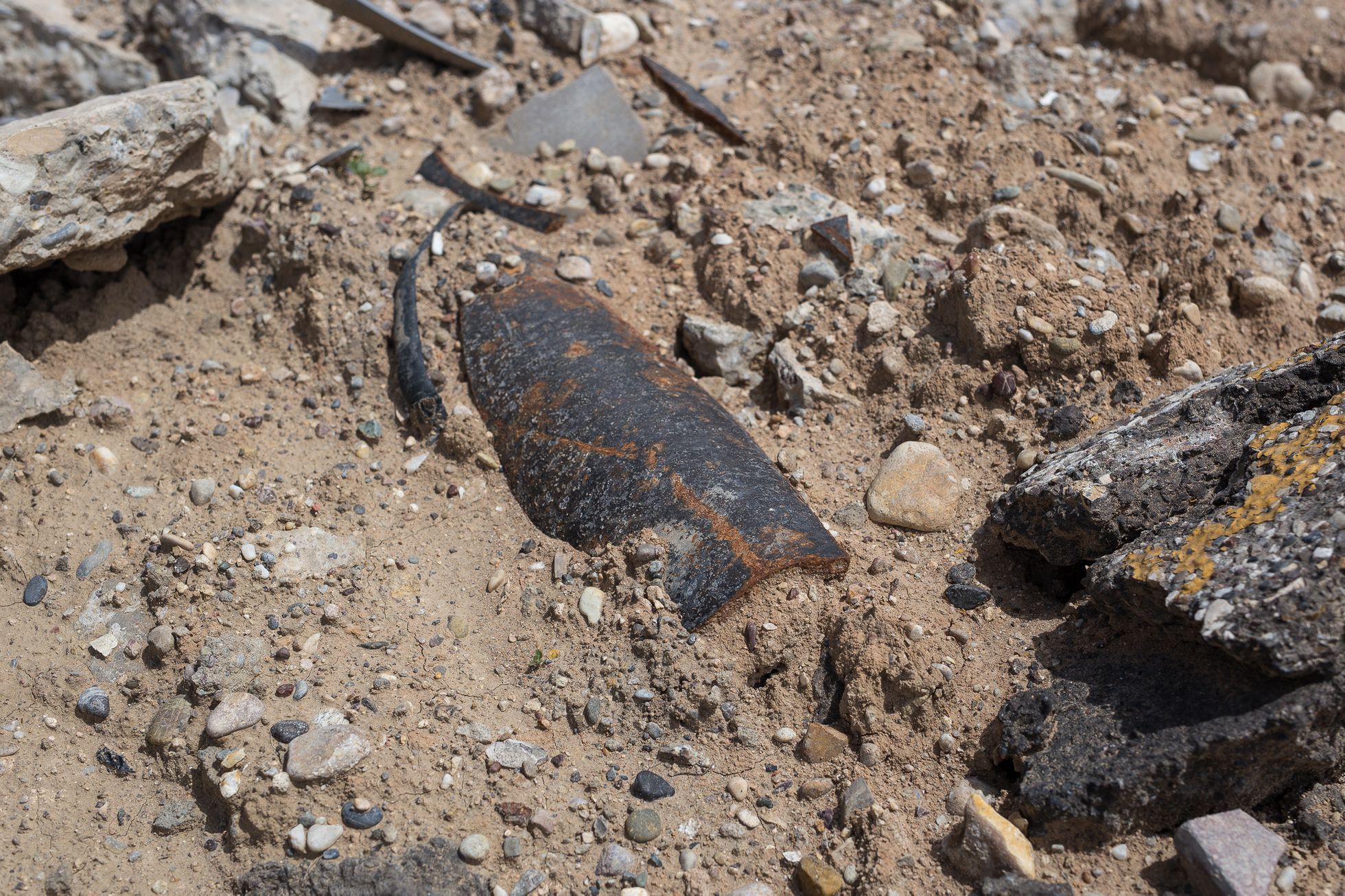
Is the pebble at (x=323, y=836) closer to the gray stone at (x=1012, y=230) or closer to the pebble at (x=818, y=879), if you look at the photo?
the pebble at (x=818, y=879)

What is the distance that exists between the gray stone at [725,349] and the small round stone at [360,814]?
1689 mm

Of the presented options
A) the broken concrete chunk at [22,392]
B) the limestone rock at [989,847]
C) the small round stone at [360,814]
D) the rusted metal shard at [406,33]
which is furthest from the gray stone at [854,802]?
the rusted metal shard at [406,33]

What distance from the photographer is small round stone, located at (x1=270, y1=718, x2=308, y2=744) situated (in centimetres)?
238

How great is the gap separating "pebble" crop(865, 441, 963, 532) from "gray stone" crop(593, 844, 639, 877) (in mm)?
1155

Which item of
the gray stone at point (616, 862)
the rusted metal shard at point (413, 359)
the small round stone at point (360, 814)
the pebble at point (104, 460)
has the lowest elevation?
the pebble at point (104, 460)

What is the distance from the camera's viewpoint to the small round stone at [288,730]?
7.82ft

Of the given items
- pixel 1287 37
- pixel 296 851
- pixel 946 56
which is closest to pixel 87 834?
pixel 296 851

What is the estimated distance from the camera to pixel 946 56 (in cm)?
392

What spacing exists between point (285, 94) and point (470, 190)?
39.0 inches

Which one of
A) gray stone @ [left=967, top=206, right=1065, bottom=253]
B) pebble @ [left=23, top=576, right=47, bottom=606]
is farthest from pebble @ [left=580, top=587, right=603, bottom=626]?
gray stone @ [left=967, top=206, right=1065, bottom=253]

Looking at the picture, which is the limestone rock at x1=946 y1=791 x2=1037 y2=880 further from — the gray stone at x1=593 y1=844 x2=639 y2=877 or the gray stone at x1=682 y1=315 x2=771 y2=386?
the gray stone at x1=682 y1=315 x2=771 y2=386

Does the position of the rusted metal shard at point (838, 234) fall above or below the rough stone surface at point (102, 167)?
→ above

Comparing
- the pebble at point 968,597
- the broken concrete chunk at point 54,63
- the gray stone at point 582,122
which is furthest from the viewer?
the broken concrete chunk at point 54,63

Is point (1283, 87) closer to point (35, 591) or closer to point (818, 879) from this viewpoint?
point (818, 879)
